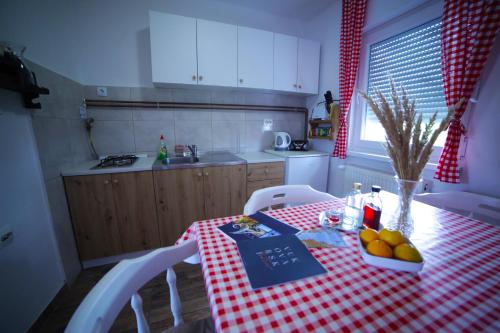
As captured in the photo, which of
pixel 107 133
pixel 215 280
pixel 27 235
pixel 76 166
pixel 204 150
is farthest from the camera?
pixel 204 150

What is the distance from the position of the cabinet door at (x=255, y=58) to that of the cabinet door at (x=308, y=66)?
1.30ft

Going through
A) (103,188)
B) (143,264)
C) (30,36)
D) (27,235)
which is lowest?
(27,235)

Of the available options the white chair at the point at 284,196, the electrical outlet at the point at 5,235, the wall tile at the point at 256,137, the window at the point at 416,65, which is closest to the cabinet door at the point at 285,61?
the wall tile at the point at 256,137

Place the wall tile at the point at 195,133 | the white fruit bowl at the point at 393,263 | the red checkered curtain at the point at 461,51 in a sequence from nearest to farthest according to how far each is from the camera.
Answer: the white fruit bowl at the point at 393,263
the red checkered curtain at the point at 461,51
the wall tile at the point at 195,133

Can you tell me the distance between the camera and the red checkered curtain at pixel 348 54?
1948mm

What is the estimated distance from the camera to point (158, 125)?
224 cm

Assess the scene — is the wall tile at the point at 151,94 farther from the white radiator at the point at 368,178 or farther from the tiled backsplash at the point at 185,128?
the white radiator at the point at 368,178

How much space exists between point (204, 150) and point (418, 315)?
226 centimetres

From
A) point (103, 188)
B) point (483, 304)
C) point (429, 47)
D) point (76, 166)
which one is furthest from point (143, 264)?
point (429, 47)

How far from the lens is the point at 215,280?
0.55m

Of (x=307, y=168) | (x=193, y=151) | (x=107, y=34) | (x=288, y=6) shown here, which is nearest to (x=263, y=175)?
(x=307, y=168)

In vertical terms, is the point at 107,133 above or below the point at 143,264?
above

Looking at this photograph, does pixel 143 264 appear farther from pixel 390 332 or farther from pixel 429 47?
pixel 429 47

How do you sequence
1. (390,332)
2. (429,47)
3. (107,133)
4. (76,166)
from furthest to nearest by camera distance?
(107,133) < (76,166) < (429,47) < (390,332)
